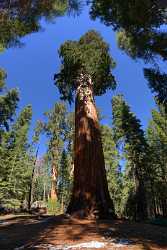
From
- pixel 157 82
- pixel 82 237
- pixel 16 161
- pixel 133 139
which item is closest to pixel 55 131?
pixel 16 161

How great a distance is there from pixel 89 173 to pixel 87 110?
263cm

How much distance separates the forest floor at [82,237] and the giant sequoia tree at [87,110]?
4.32ft

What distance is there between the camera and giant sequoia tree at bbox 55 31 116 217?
8965mm

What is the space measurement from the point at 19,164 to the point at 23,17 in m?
24.5

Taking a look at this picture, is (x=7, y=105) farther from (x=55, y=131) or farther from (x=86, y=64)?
(x=86, y=64)

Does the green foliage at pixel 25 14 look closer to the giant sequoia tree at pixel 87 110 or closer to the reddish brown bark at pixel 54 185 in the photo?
the giant sequoia tree at pixel 87 110

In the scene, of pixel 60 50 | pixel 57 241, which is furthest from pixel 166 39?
pixel 57 241

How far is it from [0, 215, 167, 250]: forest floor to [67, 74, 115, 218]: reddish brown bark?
3.77ft

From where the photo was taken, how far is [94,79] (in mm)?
12461

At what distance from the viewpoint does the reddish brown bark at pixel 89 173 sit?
8.81 m

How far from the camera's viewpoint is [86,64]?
12.0 meters

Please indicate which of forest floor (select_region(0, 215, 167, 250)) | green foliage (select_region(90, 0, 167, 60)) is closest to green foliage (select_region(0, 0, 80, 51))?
green foliage (select_region(90, 0, 167, 60))

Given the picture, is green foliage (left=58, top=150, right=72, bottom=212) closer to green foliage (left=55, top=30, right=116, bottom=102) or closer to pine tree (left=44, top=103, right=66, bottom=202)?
pine tree (left=44, top=103, right=66, bottom=202)

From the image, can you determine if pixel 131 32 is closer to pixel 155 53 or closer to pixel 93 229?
pixel 155 53
